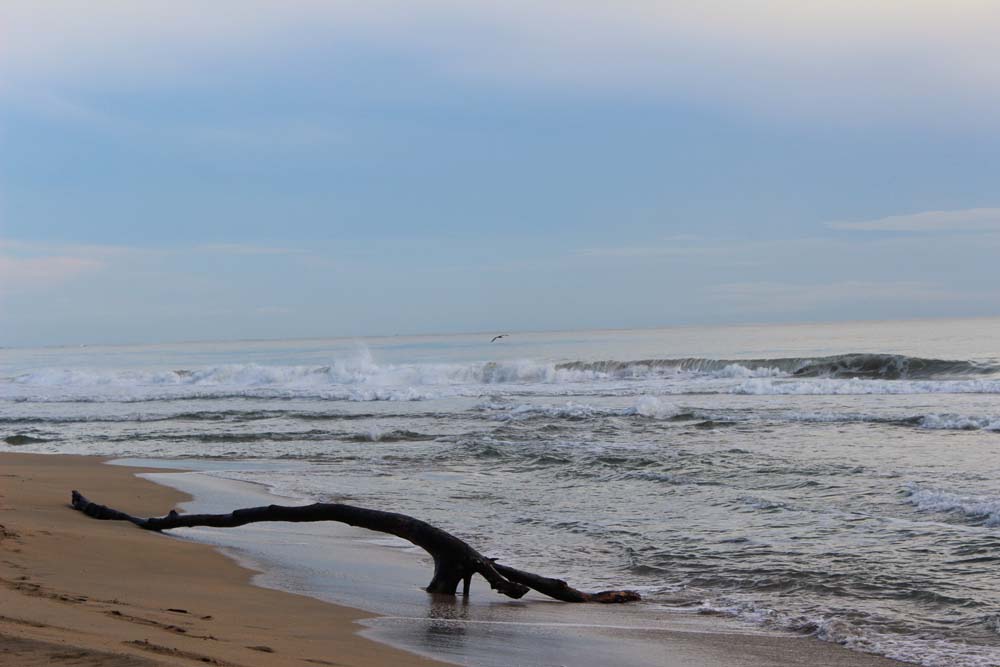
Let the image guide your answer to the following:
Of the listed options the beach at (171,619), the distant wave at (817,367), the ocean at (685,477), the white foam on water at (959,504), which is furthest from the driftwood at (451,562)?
the distant wave at (817,367)

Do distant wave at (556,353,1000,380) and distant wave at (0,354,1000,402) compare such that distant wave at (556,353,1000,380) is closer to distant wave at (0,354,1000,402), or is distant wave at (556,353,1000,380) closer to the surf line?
distant wave at (0,354,1000,402)

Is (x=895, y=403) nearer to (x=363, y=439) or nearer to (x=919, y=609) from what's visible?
(x=363, y=439)

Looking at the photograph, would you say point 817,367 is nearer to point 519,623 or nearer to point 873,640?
point 873,640

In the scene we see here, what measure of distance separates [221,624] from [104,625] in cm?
76

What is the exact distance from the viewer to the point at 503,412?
22797 mm

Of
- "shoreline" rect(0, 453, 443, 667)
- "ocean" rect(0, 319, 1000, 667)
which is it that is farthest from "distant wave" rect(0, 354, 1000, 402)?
"shoreline" rect(0, 453, 443, 667)

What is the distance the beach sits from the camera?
358cm

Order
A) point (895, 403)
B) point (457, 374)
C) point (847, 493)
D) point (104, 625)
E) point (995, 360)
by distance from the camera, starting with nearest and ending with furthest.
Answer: point (104, 625), point (847, 493), point (895, 403), point (995, 360), point (457, 374)

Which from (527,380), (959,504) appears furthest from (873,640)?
(527,380)

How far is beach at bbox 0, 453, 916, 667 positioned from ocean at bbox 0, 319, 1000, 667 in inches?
18.8

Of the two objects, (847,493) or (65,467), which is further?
(65,467)

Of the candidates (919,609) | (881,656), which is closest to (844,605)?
(919,609)

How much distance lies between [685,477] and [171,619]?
8363mm

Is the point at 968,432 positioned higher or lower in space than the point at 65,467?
higher
